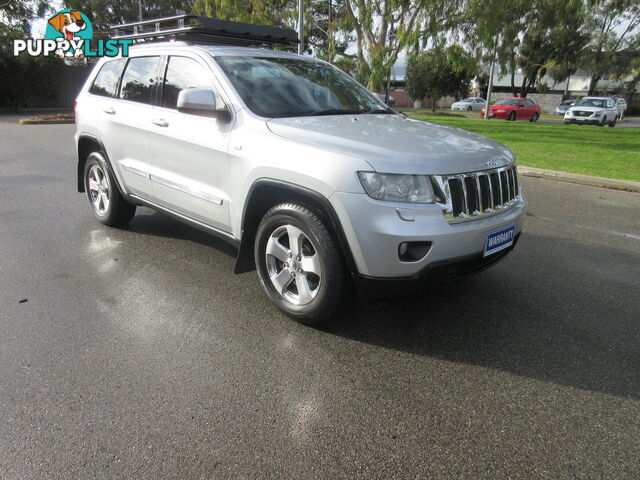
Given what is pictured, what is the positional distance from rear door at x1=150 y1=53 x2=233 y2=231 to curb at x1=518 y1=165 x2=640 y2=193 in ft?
23.8

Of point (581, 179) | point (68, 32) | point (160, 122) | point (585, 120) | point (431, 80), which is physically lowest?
point (581, 179)

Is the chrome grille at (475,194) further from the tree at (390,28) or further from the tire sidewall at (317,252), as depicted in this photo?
the tree at (390,28)

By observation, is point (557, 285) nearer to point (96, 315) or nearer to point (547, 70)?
point (96, 315)

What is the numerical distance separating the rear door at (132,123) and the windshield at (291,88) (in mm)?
956

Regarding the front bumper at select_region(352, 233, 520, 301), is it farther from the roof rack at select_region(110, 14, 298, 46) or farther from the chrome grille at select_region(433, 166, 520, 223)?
the roof rack at select_region(110, 14, 298, 46)

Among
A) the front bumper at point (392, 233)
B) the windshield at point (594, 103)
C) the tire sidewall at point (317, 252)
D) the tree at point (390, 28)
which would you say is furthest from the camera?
the windshield at point (594, 103)

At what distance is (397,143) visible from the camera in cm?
316

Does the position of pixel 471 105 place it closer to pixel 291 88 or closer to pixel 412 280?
pixel 291 88

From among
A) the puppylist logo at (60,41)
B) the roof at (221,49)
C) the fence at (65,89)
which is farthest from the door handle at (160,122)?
the fence at (65,89)

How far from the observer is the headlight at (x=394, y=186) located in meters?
2.86

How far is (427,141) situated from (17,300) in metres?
3.22

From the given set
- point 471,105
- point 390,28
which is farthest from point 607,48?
point 390,28

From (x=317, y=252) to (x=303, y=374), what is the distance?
75cm

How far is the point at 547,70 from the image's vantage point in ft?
170
